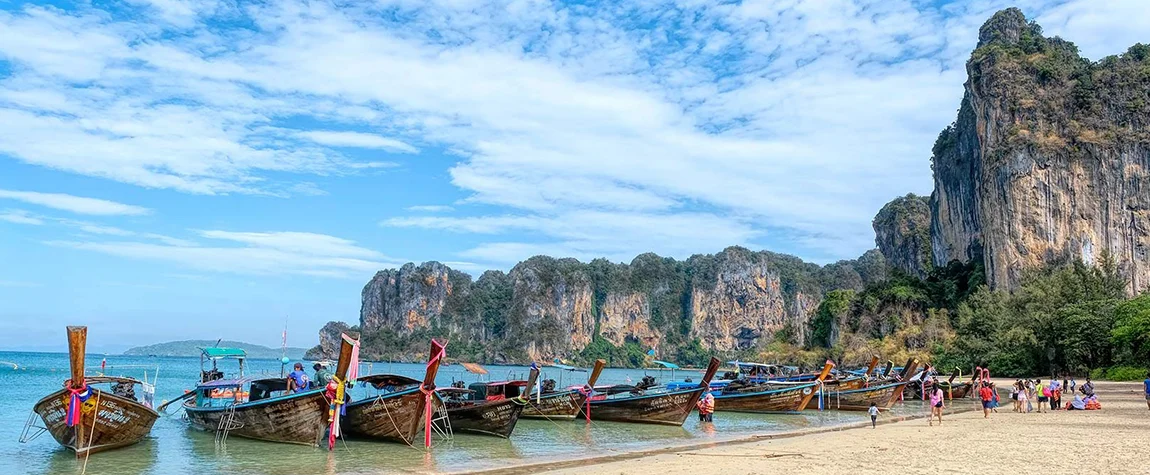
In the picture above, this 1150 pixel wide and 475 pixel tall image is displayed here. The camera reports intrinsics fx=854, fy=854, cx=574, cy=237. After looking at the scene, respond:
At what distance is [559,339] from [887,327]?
95.5 meters

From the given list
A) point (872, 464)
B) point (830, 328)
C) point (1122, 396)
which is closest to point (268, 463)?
point (872, 464)

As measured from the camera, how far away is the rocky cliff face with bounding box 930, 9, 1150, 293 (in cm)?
6600

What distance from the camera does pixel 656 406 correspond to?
26.2 m

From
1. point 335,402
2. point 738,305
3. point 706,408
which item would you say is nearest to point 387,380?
point 335,402

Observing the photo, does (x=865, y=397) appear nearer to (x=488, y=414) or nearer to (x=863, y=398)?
(x=863, y=398)

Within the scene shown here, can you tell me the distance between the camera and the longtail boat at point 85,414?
1609 centimetres

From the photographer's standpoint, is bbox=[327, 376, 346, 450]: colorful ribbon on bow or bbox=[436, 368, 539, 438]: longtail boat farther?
bbox=[436, 368, 539, 438]: longtail boat

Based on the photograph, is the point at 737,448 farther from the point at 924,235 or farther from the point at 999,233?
the point at 924,235

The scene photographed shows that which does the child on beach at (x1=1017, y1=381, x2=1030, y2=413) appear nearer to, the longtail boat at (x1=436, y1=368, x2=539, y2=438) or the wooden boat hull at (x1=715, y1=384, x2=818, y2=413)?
the wooden boat hull at (x1=715, y1=384, x2=818, y2=413)

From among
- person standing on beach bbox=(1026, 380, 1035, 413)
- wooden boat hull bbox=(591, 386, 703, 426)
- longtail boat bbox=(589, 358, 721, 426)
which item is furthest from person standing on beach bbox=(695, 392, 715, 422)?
person standing on beach bbox=(1026, 380, 1035, 413)

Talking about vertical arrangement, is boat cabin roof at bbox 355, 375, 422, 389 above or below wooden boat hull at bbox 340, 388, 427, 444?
above

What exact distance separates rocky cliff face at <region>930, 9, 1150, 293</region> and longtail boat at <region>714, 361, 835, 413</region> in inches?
1710

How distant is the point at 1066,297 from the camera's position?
166 ft

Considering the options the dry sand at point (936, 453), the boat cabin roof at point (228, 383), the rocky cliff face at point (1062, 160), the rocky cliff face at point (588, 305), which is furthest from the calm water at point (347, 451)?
the rocky cliff face at point (588, 305)
